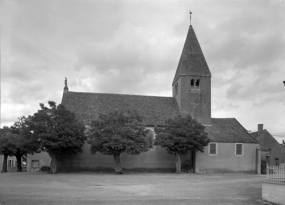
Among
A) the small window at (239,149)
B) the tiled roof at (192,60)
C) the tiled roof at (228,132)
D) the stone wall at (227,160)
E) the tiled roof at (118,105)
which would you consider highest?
the tiled roof at (192,60)

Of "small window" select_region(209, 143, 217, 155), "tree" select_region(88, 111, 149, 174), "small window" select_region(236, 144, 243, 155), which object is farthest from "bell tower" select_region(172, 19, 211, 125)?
"tree" select_region(88, 111, 149, 174)

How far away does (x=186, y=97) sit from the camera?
50594 mm

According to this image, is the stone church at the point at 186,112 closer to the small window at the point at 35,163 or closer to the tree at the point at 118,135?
the tree at the point at 118,135

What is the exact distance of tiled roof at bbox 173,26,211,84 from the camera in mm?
51406

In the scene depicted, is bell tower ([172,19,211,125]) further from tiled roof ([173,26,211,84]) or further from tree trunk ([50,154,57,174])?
tree trunk ([50,154,57,174])

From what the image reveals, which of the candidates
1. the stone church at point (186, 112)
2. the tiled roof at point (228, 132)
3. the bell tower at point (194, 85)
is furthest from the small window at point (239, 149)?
the bell tower at point (194, 85)

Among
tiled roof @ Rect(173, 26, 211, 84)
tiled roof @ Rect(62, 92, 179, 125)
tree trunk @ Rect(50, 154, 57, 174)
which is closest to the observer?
tree trunk @ Rect(50, 154, 57, 174)

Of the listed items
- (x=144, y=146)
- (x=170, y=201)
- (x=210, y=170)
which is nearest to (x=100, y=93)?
(x=144, y=146)

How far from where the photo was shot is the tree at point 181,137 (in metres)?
41.8

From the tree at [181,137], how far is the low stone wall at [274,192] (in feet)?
75.6

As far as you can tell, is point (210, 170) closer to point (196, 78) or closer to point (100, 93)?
point (196, 78)

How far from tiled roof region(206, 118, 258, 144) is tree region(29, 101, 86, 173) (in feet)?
61.2

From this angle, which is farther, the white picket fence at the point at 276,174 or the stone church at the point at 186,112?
the stone church at the point at 186,112

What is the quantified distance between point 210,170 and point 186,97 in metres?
10.9
